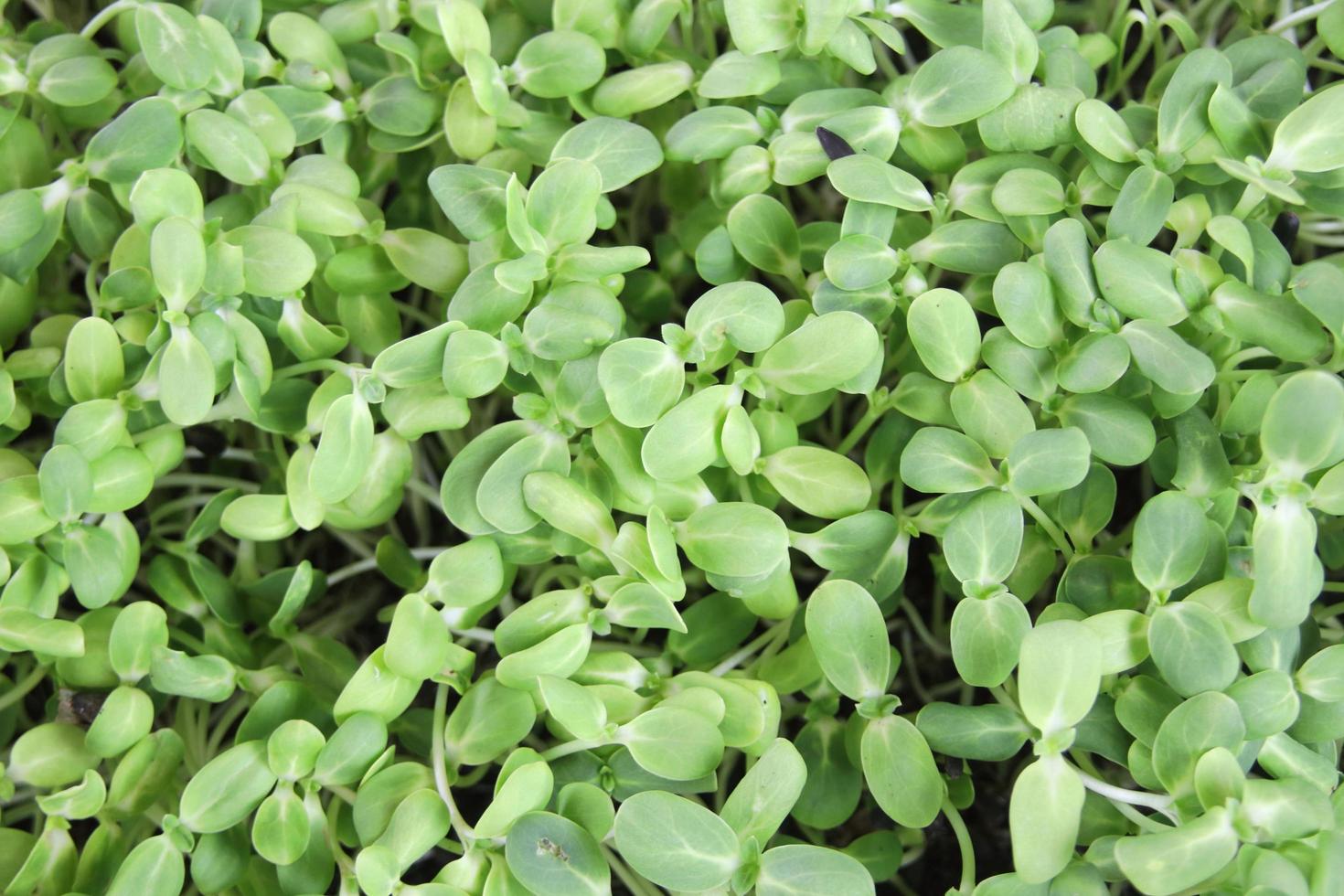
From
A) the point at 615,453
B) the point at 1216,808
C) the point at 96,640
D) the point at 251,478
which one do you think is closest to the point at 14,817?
the point at 96,640

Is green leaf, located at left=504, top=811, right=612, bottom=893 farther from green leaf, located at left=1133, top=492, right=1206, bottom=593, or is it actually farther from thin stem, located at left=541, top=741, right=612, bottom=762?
green leaf, located at left=1133, top=492, right=1206, bottom=593

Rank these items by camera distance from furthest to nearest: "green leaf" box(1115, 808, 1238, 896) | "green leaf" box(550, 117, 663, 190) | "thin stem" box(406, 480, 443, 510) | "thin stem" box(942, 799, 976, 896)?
"thin stem" box(406, 480, 443, 510) → "green leaf" box(550, 117, 663, 190) → "thin stem" box(942, 799, 976, 896) → "green leaf" box(1115, 808, 1238, 896)

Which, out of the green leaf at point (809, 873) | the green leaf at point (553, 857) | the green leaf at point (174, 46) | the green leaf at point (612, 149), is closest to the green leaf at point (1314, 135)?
the green leaf at point (612, 149)

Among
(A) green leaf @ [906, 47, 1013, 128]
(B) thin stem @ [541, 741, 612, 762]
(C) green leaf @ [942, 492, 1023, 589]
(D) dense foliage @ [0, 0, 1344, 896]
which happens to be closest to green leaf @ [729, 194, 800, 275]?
(D) dense foliage @ [0, 0, 1344, 896]

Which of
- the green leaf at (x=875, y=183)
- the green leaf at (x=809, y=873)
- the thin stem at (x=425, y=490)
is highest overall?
the green leaf at (x=875, y=183)

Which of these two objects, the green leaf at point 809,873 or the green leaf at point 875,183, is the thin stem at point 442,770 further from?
the green leaf at point 875,183

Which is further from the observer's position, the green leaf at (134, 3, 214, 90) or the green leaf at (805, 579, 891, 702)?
the green leaf at (134, 3, 214, 90)

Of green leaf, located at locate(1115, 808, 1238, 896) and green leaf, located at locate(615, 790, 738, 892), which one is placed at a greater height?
green leaf, located at locate(1115, 808, 1238, 896)

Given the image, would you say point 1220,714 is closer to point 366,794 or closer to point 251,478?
point 366,794

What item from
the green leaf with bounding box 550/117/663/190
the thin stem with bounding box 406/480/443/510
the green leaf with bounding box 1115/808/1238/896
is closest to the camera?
the green leaf with bounding box 1115/808/1238/896
